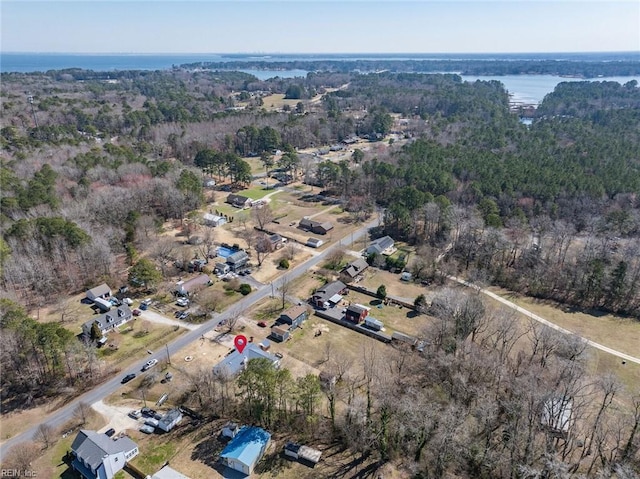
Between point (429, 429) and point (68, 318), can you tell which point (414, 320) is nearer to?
point (429, 429)

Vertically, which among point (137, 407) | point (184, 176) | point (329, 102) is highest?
point (329, 102)

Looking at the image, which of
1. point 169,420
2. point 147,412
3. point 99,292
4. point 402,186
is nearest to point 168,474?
point 169,420

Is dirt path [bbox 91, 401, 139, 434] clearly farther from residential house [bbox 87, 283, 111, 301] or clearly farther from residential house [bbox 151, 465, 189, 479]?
residential house [bbox 87, 283, 111, 301]

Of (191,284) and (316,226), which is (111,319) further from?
(316,226)

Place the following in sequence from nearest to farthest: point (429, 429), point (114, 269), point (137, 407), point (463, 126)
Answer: point (429, 429), point (137, 407), point (114, 269), point (463, 126)

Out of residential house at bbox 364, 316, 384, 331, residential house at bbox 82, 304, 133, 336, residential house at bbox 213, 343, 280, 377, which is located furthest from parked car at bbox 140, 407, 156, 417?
residential house at bbox 364, 316, 384, 331

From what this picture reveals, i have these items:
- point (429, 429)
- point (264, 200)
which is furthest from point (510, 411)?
point (264, 200)
